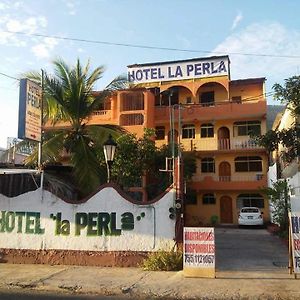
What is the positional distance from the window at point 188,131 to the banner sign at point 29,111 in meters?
21.3

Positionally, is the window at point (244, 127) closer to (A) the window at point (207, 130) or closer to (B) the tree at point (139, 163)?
(A) the window at point (207, 130)

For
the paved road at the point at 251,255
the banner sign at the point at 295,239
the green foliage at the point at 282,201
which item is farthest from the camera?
the green foliage at the point at 282,201

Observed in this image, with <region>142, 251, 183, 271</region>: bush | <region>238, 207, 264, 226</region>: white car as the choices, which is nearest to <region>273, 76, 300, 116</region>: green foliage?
→ <region>142, 251, 183, 271</region>: bush

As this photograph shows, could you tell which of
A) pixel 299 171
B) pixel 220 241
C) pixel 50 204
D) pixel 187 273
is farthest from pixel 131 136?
pixel 187 273

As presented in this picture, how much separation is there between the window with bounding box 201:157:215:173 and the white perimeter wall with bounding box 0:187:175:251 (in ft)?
74.4

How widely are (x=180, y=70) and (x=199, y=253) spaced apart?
26602 millimetres

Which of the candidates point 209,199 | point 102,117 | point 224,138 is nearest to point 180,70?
point 224,138

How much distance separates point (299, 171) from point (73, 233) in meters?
9.78

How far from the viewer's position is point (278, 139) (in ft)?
49.5

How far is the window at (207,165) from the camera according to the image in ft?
113

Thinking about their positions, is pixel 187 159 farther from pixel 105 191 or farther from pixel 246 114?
pixel 105 191

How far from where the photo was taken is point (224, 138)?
3447 centimetres

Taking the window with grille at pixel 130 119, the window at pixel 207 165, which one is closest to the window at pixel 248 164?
the window at pixel 207 165

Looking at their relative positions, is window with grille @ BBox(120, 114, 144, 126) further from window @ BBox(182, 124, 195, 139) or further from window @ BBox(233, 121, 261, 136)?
window @ BBox(233, 121, 261, 136)
